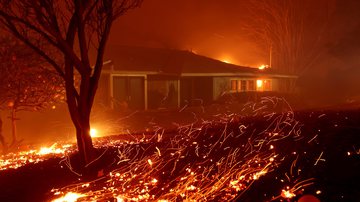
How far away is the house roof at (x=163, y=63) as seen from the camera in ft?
99.0

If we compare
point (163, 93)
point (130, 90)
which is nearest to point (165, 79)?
point (163, 93)

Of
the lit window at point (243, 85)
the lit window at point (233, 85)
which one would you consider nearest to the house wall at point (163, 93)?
the lit window at point (233, 85)

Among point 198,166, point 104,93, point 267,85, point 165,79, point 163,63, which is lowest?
point 198,166

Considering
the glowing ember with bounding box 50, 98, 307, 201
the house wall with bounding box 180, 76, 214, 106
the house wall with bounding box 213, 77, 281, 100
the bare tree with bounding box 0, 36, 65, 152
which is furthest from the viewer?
the house wall with bounding box 213, 77, 281, 100

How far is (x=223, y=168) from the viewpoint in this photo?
6.68 metres

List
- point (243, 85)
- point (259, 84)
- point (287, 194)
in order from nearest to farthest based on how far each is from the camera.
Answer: point (287, 194), point (243, 85), point (259, 84)

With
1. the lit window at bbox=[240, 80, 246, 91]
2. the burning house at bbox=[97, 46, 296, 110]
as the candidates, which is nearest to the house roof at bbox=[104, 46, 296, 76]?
the burning house at bbox=[97, 46, 296, 110]

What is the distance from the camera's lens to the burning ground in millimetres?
5430

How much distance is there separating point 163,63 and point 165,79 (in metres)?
2.39

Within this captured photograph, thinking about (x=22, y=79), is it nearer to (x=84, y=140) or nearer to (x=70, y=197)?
(x=84, y=140)

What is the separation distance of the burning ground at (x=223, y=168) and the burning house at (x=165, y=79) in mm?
17063

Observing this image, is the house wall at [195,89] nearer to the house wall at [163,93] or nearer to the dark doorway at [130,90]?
the house wall at [163,93]

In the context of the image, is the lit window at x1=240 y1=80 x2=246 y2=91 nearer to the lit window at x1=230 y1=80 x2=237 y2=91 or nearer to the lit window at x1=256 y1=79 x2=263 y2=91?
the lit window at x1=230 y1=80 x2=237 y2=91

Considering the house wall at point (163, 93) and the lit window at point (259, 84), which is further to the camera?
the lit window at point (259, 84)
